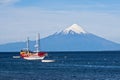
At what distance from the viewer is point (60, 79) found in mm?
80812

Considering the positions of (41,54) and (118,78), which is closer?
(118,78)

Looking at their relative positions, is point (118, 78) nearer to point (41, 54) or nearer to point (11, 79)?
point (11, 79)

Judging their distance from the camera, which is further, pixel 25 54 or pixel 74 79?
pixel 25 54

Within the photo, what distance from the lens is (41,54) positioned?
170 m

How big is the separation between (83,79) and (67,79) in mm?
2636

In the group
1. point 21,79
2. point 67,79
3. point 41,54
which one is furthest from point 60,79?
point 41,54

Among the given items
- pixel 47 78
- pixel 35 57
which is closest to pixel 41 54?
pixel 35 57

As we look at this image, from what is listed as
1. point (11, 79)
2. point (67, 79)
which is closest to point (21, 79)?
point (11, 79)

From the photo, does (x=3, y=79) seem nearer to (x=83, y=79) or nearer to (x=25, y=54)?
(x=83, y=79)

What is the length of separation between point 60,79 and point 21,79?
20.1 ft

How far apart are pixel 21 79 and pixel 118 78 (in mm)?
15845

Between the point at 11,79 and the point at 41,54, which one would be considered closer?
the point at 11,79

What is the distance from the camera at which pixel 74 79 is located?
81688mm

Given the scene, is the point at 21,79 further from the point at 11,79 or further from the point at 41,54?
the point at 41,54
